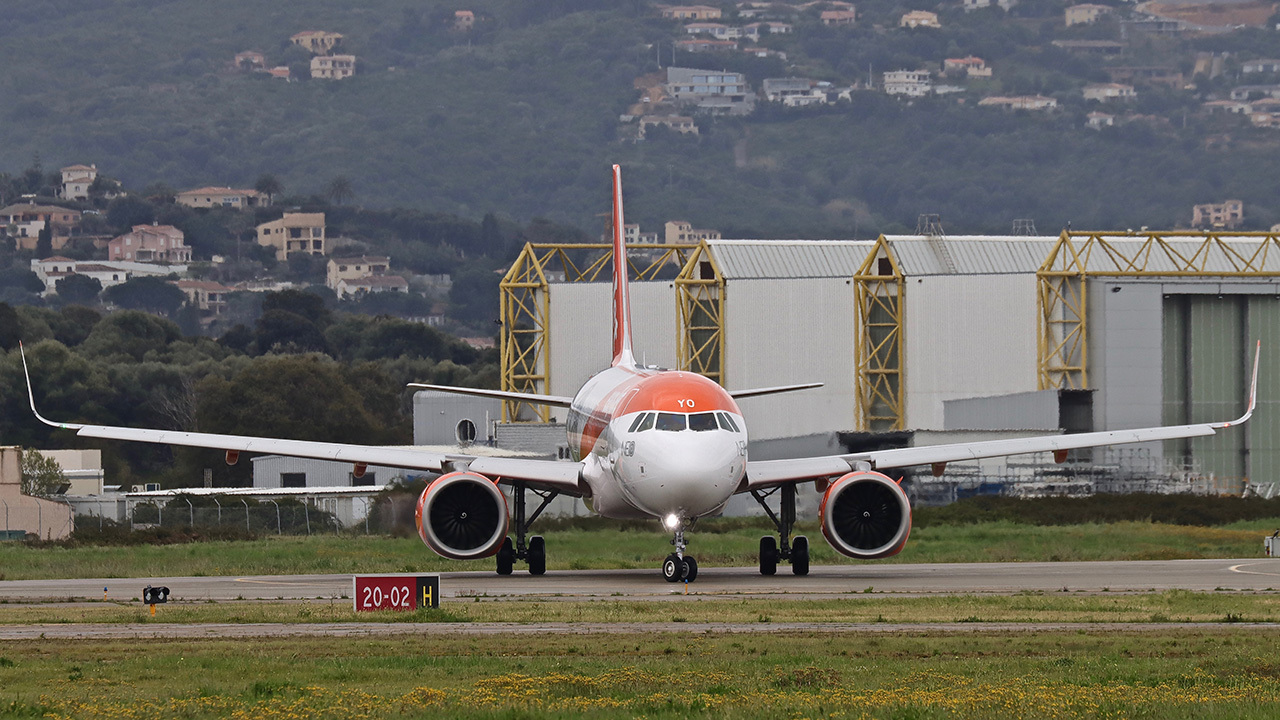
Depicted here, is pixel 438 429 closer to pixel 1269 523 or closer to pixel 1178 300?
pixel 1178 300

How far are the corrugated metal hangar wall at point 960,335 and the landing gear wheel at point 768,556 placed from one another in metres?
40.1

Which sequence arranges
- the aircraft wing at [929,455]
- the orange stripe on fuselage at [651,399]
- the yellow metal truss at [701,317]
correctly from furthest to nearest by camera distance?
the yellow metal truss at [701,317] → the aircraft wing at [929,455] → the orange stripe on fuselage at [651,399]

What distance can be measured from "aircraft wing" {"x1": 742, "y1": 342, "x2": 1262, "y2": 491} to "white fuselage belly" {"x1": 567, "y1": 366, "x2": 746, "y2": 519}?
2492 millimetres

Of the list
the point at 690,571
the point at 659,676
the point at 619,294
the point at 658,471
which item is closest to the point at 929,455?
the point at 690,571

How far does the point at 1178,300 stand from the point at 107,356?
13107cm

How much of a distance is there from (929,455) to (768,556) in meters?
4.56

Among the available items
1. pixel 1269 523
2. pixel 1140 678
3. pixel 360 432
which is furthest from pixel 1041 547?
pixel 360 432

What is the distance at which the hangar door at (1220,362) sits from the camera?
260 ft

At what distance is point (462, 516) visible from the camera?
132ft

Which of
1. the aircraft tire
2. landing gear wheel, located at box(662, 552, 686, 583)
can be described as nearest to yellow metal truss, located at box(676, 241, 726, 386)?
landing gear wheel, located at box(662, 552, 686, 583)

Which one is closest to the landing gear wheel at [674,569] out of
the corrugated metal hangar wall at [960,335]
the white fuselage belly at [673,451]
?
the white fuselage belly at [673,451]

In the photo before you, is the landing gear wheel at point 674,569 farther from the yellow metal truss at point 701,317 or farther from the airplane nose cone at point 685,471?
the yellow metal truss at point 701,317

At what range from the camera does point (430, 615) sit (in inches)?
1156

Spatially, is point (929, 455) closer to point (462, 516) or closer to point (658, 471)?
point (658, 471)
